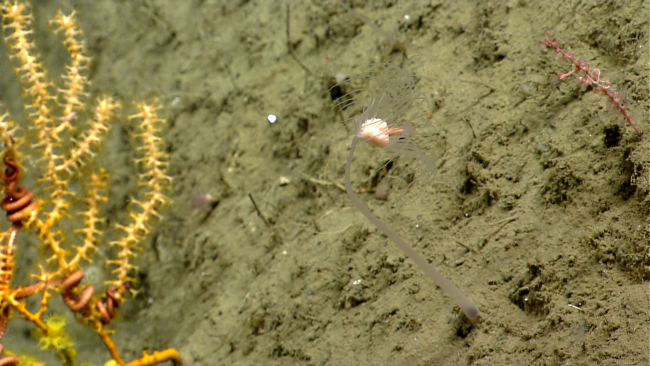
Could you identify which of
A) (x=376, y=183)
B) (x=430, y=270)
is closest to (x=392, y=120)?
(x=430, y=270)

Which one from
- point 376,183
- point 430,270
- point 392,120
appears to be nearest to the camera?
point 430,270

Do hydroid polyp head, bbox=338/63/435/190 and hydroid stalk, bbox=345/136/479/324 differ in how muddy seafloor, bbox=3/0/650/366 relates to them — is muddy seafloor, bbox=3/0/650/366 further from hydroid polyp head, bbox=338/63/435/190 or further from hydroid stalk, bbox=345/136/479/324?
hydroid polyp head, bbox=338/63/435/190

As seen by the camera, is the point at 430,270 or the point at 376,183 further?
the point at 376,183

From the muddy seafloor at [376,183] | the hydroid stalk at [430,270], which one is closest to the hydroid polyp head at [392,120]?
the hydroid stalk at [430,270]

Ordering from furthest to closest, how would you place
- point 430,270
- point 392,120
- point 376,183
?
point 376,183 < point 392,120 < point 430,270

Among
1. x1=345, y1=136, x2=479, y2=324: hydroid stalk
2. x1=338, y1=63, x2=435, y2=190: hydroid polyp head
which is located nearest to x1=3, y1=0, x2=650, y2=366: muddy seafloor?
x1=345, y1=136, x2=479, y2=324: hydroid stalk

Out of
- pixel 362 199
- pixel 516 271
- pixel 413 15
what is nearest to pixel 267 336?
pixel 362 199

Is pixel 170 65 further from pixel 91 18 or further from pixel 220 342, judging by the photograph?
pixel 220 342

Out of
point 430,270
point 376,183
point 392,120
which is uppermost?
point 392,120

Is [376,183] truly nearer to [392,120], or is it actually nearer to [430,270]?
[392,120]
